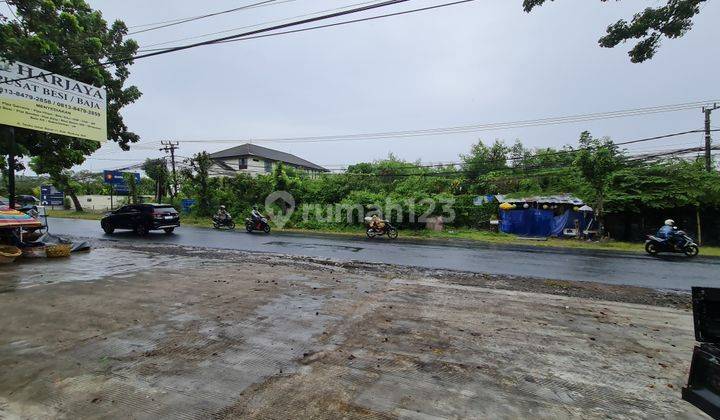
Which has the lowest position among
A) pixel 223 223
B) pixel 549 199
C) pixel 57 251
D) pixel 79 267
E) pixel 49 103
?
pixel 79 267

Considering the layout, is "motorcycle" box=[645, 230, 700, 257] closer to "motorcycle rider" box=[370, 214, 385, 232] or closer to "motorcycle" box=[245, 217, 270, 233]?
"motorcycle rider" box=[370, 214, 385, 232]

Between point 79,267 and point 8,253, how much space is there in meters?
2.36

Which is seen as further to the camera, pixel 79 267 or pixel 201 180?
pixel 201 180

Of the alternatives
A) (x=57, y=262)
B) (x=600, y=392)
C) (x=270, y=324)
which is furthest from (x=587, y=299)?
(x=57, y=262)

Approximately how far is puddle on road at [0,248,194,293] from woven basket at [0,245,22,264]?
184mm

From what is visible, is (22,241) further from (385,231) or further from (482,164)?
(482,164)

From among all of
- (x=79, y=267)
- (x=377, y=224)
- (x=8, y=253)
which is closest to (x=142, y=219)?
(x=8, y=253)

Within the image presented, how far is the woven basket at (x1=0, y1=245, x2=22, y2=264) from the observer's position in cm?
895

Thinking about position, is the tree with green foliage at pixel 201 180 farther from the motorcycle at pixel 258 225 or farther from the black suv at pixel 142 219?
the motorcycle at pixel 258 225

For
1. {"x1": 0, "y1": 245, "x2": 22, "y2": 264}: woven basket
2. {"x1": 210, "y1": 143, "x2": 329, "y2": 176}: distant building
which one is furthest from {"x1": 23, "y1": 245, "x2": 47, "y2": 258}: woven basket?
{"x1": 210, "y1": 143, "x2": 329, "y2": 176}: distant building

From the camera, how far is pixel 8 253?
30.1 feet

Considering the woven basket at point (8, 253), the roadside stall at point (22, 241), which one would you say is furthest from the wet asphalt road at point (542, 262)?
the woven basket at point (8, 253)

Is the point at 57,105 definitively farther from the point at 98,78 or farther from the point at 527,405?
the point at 527,405

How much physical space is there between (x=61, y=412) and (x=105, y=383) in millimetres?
451
